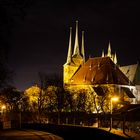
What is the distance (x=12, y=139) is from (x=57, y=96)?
44.2 metres

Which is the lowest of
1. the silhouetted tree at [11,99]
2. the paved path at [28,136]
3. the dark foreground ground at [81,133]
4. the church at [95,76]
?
the paved path at [28,136]

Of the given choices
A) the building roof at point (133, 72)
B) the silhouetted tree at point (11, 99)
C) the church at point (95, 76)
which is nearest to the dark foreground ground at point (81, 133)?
the silhouetted tree at point (11, 99)

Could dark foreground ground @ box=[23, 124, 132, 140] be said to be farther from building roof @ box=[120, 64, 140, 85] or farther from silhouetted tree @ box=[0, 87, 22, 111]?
building roof @ box=[120, 64, 140, 85]

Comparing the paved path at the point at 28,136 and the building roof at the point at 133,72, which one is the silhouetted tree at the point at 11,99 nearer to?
the building roof at the point at 133,72

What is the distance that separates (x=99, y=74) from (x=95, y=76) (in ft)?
3.95

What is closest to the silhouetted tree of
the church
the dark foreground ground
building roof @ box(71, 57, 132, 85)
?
the church

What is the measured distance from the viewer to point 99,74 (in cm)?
9725

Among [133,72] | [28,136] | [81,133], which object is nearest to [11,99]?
[133,72]

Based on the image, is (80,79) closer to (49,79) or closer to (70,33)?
(70,33)

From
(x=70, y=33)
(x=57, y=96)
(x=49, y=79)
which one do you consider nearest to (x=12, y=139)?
(x=57, y=96)

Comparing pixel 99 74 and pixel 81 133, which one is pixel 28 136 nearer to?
pixel 81 133

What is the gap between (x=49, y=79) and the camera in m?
75.1

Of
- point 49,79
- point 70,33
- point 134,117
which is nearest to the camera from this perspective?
point 134,117

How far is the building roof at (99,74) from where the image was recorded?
9509 centimetres
